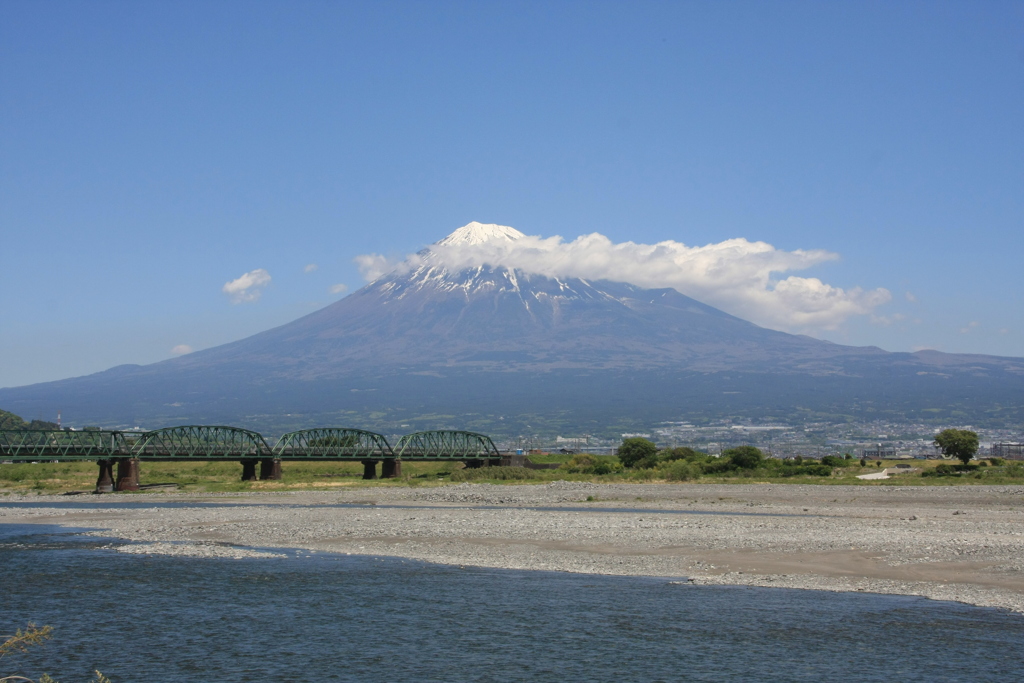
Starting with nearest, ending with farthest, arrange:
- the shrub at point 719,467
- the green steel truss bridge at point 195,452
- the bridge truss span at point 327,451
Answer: the green steel truss bridge at point 195,452 → the shrub at point 719,467 → the bridge truss span at point 327,451

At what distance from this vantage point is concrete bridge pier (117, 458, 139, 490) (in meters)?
63.3

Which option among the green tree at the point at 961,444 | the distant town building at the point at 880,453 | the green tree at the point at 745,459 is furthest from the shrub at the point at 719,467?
the distant town building at the point at 880,453

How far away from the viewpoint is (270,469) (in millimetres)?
71750

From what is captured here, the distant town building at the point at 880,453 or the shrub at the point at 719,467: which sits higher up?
the shrub at the point at 719,467

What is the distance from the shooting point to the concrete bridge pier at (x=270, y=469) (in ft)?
235

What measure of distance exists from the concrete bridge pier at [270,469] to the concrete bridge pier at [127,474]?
406 inches

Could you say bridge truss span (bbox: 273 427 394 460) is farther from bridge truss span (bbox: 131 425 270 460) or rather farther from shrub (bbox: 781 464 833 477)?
shrub (bbox: 781 464 833 477)

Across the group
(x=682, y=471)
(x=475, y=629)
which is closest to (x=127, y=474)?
(x=682, y=471)

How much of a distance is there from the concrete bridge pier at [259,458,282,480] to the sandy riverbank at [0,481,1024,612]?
44.4 ft

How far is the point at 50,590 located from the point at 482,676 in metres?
15.2

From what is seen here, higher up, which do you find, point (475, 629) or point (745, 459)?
point (745, 459)

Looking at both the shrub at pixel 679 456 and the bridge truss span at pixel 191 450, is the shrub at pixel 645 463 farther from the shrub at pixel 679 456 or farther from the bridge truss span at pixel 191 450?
the bridge truss span at pixel 191 450

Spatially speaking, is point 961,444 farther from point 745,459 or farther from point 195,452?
point 195,452

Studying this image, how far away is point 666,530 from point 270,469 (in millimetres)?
44237
